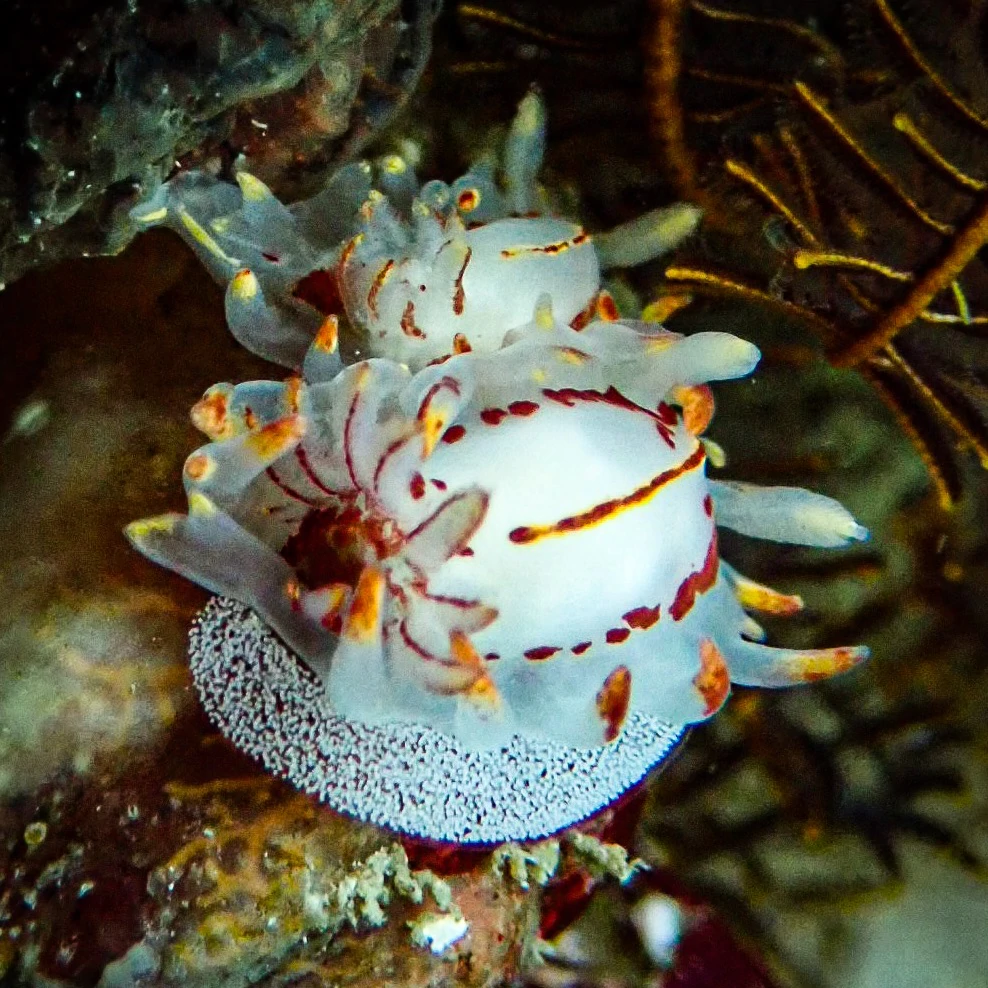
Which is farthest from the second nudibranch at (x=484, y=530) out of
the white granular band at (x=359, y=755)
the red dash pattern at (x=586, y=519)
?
the white granular band at (x=359, y=755)

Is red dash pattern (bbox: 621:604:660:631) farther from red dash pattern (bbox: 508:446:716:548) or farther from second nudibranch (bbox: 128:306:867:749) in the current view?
red dash pattern (bbox: 508:446:716:548)

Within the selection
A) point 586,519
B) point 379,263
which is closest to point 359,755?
point 586,519

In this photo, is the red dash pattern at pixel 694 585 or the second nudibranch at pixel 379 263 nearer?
the red dash pattern at pixel 694 585

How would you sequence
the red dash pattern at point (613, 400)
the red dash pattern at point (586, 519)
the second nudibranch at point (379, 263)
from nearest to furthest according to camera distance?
A: the red dash pattern at point (586, 519), the red dash pattern at point (613, 400), the second nudibranch at point (379, 263)

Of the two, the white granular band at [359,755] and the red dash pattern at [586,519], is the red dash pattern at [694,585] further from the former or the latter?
the white granular band at [359,755]

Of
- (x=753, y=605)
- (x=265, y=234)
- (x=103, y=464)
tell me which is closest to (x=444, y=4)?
(x=265, y=234)

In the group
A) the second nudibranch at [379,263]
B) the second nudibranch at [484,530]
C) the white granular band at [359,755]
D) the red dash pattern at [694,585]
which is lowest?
the white granular band at [359,755]

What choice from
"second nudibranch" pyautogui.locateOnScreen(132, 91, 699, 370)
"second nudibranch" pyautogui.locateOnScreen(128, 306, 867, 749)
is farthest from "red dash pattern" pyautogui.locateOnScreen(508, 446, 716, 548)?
"second nudibranch" pyautogui.locateOnScreen(132, 91, 699, 370)

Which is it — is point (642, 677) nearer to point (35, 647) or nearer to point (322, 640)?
point (322, 640)
